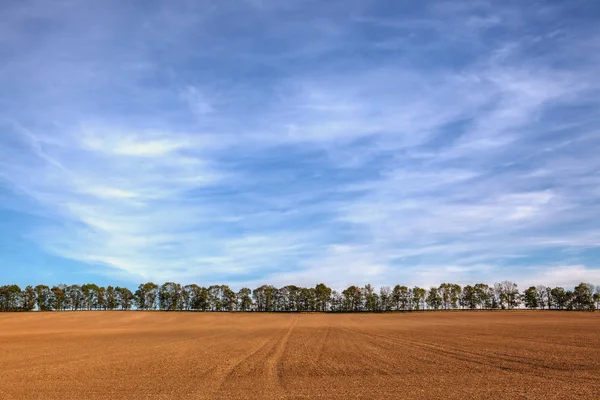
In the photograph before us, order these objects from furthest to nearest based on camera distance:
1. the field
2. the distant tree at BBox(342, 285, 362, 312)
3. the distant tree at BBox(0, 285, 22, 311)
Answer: the distant tree at BBox(342, 285, 362, 312) → the distant tree at BBox(0, 285, 22, 311) → the field

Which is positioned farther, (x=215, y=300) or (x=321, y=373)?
(x=215, y=300)

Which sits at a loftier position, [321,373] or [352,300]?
[321,373]

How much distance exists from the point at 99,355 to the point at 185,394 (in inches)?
718

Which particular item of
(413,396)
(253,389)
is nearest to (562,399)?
(413,396)

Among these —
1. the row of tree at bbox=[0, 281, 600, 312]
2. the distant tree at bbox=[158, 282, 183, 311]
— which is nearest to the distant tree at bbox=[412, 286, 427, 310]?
the row of tree at bbox=[0, 281, 600, 312]

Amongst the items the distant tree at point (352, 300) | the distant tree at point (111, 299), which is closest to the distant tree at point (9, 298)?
the distant tree at point (111, 299)

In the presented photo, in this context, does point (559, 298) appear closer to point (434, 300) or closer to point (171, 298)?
point (434, 300)

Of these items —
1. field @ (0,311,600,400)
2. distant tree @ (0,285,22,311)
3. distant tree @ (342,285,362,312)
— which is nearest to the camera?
field @ (0,311,600,400)

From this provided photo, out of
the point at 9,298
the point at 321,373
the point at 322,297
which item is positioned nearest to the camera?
the point at 321,373

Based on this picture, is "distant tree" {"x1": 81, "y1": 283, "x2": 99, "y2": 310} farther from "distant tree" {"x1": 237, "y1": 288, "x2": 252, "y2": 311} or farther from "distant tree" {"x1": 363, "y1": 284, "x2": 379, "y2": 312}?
"distant tree" {"x1": 363, "y1": 284, "x2": 379, "y2": 312}

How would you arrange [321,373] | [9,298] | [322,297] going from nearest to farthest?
[321,373] < [9,298] < [322,297]

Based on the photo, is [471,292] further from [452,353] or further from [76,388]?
[76,388]

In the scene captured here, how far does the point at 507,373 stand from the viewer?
2023 cm

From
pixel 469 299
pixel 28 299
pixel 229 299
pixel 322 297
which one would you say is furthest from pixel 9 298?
pixel 469 299
